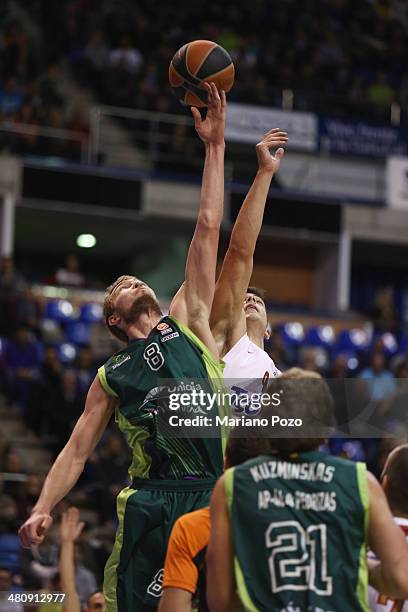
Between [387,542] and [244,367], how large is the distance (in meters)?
2.11

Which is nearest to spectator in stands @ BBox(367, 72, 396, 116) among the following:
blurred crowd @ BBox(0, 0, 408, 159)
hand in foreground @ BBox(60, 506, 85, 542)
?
blurred crowd @ BBox(0, 0, 408, 159)

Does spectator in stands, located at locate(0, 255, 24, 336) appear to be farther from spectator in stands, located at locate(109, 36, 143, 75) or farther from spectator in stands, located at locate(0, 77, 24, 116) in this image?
spectator in stands, located at locate(109, 36, 143, 75)

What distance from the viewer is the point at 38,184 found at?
752 inches

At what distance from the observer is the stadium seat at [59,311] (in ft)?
55.4

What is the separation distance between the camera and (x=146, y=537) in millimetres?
4863

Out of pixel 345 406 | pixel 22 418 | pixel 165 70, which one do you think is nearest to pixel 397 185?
pixel 165 70

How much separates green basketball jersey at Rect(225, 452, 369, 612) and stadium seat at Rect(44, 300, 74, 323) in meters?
13.5

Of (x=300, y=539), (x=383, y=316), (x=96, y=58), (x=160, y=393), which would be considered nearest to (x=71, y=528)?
(x=160, y=393)

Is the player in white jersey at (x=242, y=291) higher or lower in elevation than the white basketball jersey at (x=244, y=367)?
higher

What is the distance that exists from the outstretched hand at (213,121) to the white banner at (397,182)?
14232 mm

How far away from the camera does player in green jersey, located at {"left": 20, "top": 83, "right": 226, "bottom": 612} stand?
4.84 meters

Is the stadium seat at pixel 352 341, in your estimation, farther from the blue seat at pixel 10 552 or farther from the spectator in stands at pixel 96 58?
the blue seat at pixel 10 552

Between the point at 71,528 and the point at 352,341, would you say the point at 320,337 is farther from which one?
the point at 71,528

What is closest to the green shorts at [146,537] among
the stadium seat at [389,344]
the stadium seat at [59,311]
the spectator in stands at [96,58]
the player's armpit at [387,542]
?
the player's armpit at [387,542]
